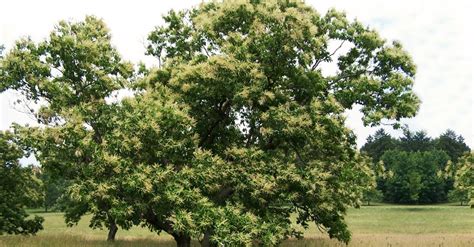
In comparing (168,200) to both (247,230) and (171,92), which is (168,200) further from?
(171,92)

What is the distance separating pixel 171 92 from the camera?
20.2 meters

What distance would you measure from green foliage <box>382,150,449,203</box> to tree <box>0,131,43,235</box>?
53.1 m

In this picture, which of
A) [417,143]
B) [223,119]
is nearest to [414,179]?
[223,119]

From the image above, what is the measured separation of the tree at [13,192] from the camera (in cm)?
2719

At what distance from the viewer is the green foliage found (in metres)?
74.4

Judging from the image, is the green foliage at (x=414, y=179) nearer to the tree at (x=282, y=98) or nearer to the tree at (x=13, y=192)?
the tree at (x=282, y=98)

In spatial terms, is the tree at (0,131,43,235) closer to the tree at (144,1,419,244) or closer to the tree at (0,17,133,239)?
the tree at (0,17,133,239)

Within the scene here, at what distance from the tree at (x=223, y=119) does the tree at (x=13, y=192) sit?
6924mm

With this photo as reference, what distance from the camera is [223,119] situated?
69.9ft

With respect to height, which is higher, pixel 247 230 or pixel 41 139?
pixel 41 139

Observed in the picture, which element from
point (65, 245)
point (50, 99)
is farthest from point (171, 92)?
point (65, 245)

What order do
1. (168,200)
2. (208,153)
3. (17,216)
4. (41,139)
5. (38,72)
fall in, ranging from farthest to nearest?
(17,216) < (38,72) < (41,139) < (208,153) < (168,200)

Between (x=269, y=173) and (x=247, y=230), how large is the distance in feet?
8.79

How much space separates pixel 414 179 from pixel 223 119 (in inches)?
2196
